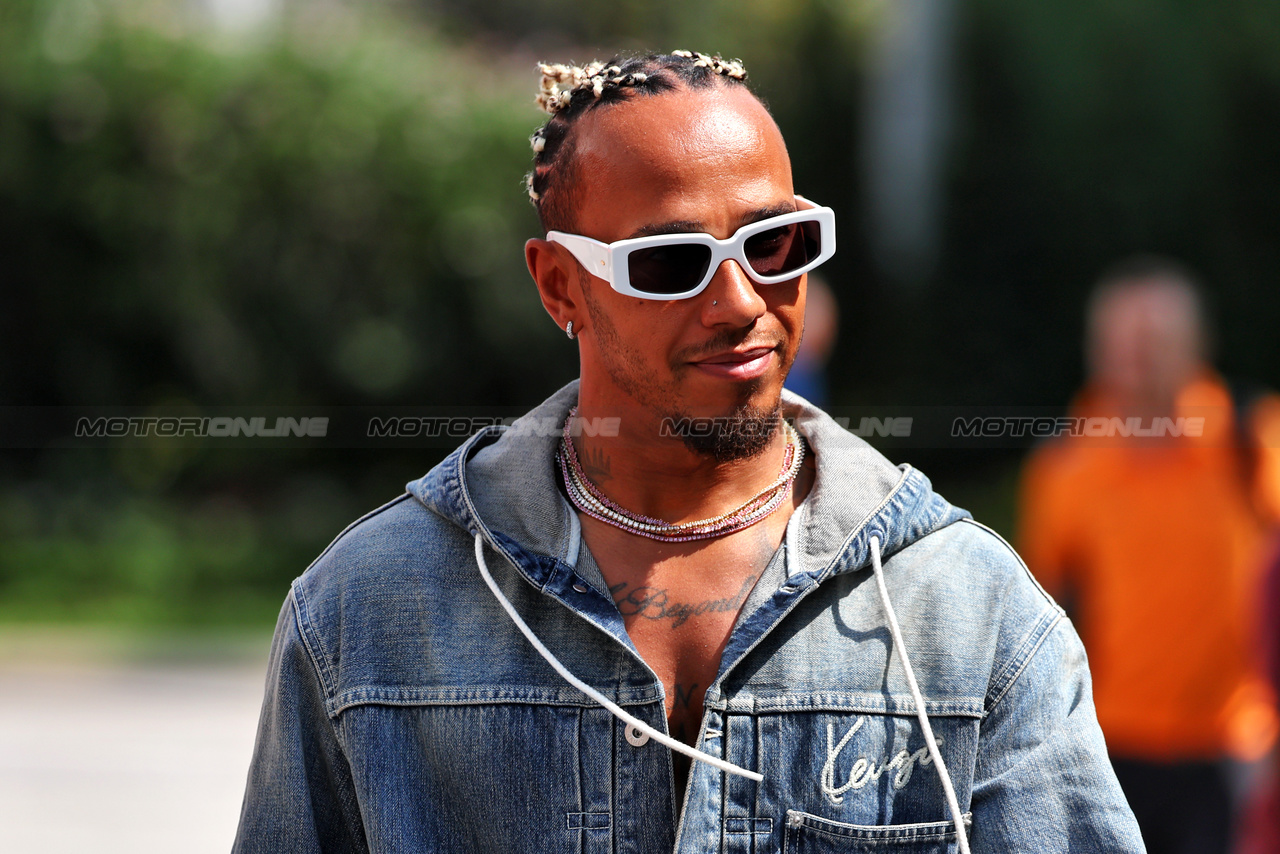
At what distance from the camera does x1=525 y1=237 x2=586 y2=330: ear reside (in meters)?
1.97

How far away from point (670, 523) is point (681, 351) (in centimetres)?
29

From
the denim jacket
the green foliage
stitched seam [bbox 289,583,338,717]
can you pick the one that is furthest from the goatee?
the green foliage

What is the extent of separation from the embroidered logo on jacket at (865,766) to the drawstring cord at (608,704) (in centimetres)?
10

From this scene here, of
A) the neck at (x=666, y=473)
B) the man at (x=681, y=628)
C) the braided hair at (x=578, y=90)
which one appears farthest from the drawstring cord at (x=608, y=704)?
the braided hair at (x=578, y=90)

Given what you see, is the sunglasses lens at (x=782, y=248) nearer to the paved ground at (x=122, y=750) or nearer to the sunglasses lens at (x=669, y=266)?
the sunglasses lens at (x=669, y=266)

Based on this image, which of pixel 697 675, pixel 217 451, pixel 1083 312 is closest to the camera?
pixel 697 675

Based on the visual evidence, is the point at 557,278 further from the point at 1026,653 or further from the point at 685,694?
the point at 1026,653

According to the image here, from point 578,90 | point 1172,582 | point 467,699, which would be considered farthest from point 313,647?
point 1172,582

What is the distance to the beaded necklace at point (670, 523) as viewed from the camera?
1942 mm

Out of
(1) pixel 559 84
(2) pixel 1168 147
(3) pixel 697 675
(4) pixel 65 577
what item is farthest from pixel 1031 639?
(2) pixel 1168 147

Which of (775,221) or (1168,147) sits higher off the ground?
(1168,147)

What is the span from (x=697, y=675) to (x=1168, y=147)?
1040 cm

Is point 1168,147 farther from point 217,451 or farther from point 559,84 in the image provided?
point 559,84

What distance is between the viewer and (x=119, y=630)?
8.83 metres
